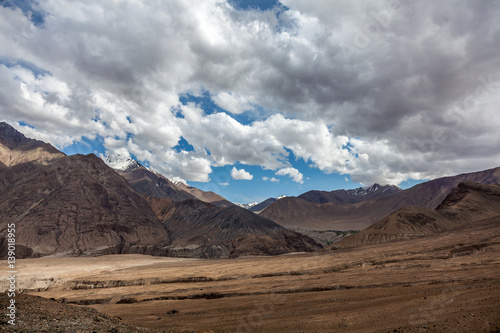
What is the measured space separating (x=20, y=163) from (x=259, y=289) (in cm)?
16615

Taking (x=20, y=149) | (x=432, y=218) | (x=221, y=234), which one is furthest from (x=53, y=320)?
(x=20, y=149)

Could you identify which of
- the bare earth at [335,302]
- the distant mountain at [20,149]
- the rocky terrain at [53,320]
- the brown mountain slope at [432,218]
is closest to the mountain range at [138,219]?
the brown mountain slope at [432,218]

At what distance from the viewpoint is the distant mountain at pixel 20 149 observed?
147 meters

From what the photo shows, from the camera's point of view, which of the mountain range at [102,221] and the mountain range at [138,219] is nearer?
the mountain range at [138,219]

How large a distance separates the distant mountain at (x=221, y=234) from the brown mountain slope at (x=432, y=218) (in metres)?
29.9

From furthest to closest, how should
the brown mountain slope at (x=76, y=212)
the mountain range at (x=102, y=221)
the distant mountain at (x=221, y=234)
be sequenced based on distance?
the distant mountain at (x=221, y=234), the mountain range at (x=102, y=221), the brown mountain slope at (x=76, y=212)

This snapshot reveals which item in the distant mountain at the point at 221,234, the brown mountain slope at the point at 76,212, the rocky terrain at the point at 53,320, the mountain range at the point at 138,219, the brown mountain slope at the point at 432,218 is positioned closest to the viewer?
the rocky terrain at the point at 53,320

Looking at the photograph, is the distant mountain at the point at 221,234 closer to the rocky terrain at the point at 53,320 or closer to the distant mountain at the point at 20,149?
the distant mountain at the point at 20,149

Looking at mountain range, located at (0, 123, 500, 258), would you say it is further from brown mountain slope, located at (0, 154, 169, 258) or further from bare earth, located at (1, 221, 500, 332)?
bare earth, located at (1, 221, 500, 332)

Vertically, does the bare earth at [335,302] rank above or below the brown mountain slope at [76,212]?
below

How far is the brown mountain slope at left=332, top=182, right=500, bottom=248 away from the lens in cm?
7219

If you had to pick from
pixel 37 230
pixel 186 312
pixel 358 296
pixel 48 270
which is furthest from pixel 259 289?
pixel 37 230

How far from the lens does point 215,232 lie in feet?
357

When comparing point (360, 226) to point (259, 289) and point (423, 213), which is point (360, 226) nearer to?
point (423, 213)
